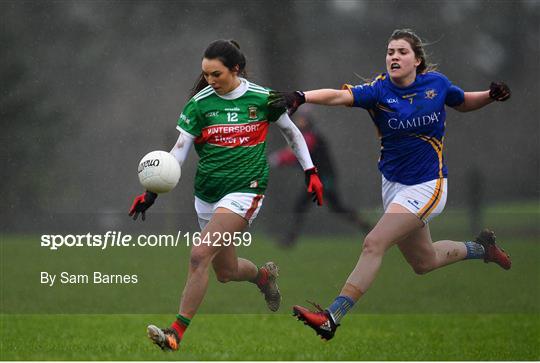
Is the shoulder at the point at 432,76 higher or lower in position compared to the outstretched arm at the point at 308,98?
higher

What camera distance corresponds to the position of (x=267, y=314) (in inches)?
440

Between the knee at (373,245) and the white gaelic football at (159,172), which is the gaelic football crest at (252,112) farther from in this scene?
the knee at (373,245)

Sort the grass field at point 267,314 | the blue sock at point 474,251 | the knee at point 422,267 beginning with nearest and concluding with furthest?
the knee at point 422,267
the blue sock at point 474,251
the grass field at point 267,314

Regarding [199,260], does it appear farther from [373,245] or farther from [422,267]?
[422,267]

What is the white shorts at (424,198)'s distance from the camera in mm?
7344

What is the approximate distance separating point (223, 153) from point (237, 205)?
0.39 metres

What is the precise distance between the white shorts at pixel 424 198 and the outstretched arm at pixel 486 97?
62cm

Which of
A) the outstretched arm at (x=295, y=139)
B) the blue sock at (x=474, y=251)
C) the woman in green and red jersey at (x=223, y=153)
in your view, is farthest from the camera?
the blue sock at (x=474, y=251)

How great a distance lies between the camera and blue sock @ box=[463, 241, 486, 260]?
835 cm

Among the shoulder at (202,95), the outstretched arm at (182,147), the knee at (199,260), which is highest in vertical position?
the shoulder at (202,95)

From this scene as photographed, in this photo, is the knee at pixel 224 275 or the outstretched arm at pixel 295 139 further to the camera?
the knee at pixel 224 275

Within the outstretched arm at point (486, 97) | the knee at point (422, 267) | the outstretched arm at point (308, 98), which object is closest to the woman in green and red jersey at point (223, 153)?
the outstretched arm at point (308, 98)

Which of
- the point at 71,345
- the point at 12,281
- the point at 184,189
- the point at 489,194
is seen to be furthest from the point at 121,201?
the point at 71,345

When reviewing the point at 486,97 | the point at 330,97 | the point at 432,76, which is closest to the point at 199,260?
the point at 330,97
